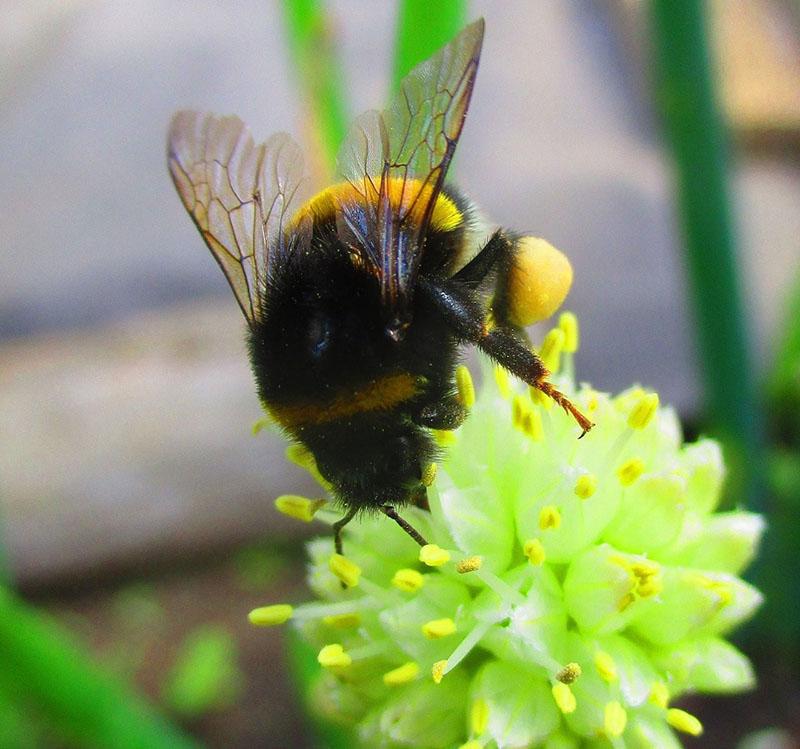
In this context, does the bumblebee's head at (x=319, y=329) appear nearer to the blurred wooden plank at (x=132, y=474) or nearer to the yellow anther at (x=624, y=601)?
the yellow anther at (x=624, y=601)

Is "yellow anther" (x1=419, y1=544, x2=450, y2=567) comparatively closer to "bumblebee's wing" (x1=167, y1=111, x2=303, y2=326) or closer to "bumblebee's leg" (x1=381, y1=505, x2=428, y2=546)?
"bumblebee's leg" (x1=381, y1=505, x2=428, y2=546)

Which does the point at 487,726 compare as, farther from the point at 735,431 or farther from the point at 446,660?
the point at 735,431

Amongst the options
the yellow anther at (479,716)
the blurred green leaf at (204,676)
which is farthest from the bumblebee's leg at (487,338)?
the blurred green leaf at (204,676)

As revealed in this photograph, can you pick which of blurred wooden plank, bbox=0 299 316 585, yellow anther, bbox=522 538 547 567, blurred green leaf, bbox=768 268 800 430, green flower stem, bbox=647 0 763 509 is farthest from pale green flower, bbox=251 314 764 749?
blurred wooden plank, bbox=0 299 316 585

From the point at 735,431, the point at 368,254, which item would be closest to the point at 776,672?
the point at 735,431

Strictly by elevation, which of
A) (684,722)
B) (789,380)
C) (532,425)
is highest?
(532,425)

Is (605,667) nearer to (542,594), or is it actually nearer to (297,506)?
(542,594)

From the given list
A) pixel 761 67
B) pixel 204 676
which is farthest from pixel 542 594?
pixel 761 67
